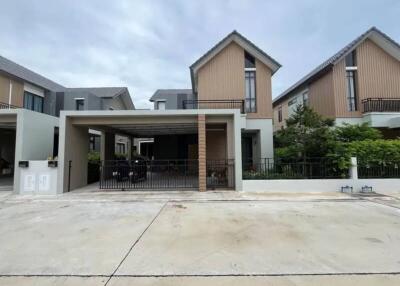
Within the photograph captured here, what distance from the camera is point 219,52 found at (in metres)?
13.9

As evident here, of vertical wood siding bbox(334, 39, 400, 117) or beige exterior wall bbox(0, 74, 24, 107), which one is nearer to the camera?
vertical wood siding bbox(334, 39, 400, 117)

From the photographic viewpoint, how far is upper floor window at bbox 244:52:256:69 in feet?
45.9

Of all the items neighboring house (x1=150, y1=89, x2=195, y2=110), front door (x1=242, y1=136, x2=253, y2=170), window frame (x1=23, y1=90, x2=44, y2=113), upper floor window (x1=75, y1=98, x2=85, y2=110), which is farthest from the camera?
neighboring house (x1=150, y1=89, x2=195, y2=110)

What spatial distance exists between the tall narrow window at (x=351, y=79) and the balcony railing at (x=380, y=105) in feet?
1.71

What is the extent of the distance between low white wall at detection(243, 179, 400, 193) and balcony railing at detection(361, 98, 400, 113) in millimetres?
5171

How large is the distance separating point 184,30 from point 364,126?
10.7 m

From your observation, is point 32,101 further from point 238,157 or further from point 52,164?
point 238,157

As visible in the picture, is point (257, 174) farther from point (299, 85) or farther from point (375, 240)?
point (299, 85)

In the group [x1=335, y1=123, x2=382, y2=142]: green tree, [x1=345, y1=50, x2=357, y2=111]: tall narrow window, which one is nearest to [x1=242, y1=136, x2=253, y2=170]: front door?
[x1=335, y1=123, x2=382, y2=142]: green tree

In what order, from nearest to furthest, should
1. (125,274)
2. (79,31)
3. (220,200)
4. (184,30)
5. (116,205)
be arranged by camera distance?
(125,274)
(116,205)
(220,200)
(79,31)
(184,30)

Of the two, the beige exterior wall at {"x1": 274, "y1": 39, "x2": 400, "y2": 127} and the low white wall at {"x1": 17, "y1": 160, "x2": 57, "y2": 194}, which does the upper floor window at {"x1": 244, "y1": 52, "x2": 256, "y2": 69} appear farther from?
the low white wall at {"x1": 17, "y1": 160, "x2": 57, "y2": 194}

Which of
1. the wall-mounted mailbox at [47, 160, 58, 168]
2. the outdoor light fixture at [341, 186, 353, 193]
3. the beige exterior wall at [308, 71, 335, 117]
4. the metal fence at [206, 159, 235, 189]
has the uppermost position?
the beige exterior wall at [308, 71, 335, 117]

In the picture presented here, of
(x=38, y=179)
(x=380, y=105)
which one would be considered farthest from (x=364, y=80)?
(x=38, y=179)

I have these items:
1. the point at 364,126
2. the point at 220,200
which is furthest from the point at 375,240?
the point at 364,126
